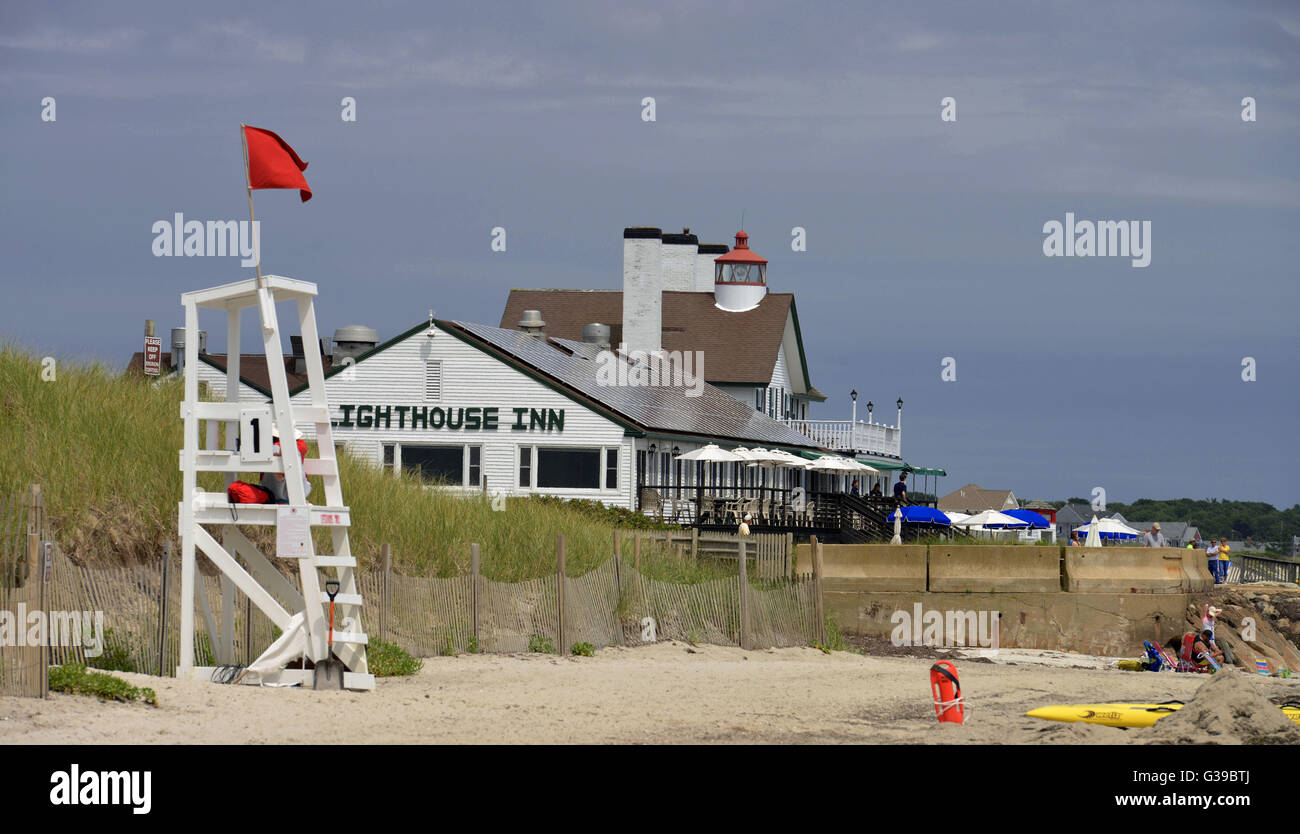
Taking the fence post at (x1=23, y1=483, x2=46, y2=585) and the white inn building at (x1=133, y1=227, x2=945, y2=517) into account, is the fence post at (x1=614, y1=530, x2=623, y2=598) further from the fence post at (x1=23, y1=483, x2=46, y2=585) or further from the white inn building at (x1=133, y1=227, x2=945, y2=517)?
the white inn building at (x1=133, y1=227, x2=945, y2=517)

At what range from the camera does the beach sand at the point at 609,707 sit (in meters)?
12.5

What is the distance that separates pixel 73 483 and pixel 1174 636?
79.0 ft

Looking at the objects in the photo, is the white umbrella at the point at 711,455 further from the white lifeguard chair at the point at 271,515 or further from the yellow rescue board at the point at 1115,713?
the white lifeguard chair at the point at 271,515

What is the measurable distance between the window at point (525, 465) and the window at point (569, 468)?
0.25 metres

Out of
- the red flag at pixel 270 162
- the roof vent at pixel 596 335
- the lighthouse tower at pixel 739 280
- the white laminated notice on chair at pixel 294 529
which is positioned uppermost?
the lighthouse tower at pixel 739 280

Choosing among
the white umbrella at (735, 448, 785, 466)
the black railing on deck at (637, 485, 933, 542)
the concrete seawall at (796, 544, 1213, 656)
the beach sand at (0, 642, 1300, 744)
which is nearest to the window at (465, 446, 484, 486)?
the black railing on deck at (637, 485, 933, 542)

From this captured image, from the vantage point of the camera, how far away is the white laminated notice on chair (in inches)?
582

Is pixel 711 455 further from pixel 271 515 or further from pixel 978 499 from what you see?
pixel 978 499

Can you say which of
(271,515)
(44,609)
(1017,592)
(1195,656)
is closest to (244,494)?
(271,515)

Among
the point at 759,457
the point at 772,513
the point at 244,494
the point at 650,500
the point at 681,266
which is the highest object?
the point at 681,266

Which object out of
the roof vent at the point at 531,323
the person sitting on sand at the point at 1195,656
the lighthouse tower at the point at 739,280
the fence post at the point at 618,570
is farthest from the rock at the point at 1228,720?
the lighthouse tower at the point at 739,280

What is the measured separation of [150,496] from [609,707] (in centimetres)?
714

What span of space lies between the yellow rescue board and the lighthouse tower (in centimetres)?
4161

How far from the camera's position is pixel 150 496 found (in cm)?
1955
